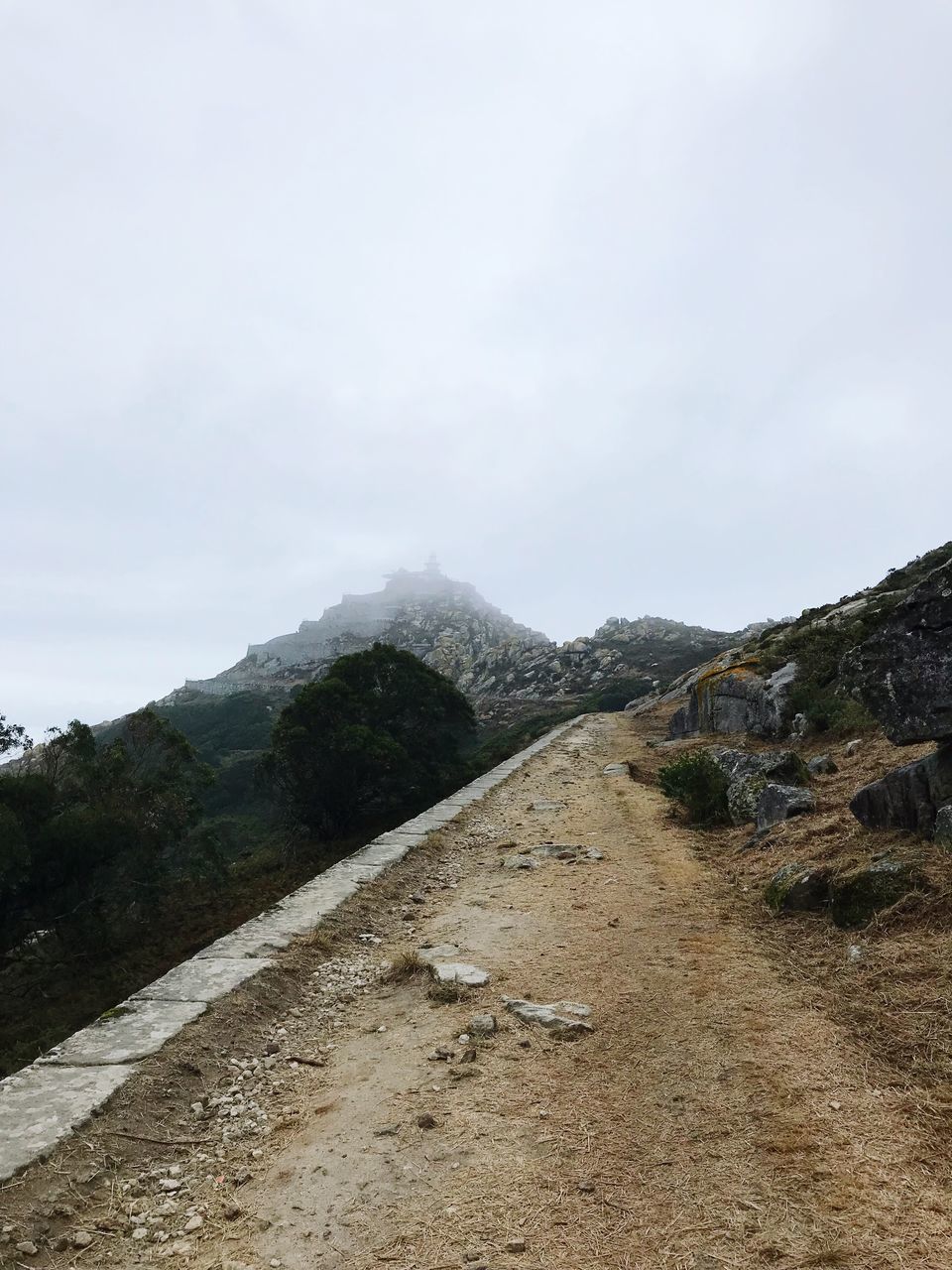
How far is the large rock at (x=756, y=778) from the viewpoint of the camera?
24.3 ft

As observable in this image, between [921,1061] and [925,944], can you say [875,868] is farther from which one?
[921,1061]

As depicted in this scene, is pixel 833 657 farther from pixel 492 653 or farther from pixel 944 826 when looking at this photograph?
pixel 492 653

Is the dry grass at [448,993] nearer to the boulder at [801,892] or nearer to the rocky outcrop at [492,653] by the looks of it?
the boulder at [801,892]

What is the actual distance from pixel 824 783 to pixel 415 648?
221 ft

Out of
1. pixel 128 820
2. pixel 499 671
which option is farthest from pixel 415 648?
pixel 128 820

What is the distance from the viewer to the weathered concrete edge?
2699 millimetres

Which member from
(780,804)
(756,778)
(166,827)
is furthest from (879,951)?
(166,827)

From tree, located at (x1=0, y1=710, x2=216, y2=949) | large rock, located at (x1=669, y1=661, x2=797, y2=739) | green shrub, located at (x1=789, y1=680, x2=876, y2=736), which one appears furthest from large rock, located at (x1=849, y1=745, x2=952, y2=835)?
tree, located at (x1=0, y1=710, x2=216, y2=949)

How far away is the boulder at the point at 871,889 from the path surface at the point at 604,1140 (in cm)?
57

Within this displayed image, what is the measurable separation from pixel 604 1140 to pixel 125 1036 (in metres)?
2.44

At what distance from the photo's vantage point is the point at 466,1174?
94.6 inches

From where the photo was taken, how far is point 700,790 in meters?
8.02

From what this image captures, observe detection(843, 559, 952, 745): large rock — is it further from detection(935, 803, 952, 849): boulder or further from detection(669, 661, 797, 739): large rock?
detection(669, 661, 797, 739): large rock

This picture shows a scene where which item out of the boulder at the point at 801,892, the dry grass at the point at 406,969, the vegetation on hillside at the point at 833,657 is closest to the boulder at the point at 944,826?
the boulder at the point at 801,892
